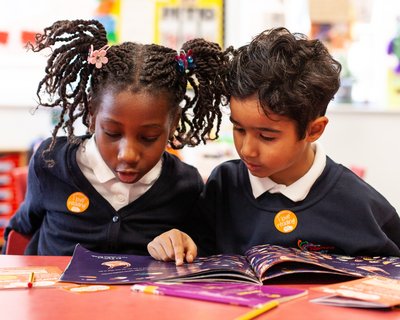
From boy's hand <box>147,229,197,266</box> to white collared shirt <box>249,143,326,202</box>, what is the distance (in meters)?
0.23

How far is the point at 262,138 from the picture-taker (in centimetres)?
123

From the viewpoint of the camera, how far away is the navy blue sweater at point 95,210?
1.32 metres

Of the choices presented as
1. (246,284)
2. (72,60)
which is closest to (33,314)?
(246,284)

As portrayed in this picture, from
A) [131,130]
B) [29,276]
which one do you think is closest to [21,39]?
[131,130]

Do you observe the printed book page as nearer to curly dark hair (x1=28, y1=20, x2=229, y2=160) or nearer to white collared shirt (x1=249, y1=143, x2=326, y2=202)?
white collared shirt (x1=249, y1=143, x2=326, y2=202)

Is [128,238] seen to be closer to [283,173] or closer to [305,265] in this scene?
[283,173]

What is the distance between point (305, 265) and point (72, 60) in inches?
24.0

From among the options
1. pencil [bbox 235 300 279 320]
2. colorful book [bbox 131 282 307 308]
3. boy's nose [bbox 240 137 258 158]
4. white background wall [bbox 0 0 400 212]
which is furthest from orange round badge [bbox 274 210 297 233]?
white background wall [bbox 0 0 400 212]

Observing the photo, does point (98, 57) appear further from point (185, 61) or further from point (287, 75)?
point (287, 75)

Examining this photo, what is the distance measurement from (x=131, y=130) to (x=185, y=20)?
2737 mm

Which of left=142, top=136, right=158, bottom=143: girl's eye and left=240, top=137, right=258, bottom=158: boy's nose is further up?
left=142, top=136, right=158, bottom=143: girl's eye

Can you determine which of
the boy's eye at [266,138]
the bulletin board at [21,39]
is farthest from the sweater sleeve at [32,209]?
the bulletin board at [21,39]

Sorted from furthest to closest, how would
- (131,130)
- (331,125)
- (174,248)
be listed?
(331,125), (131,130), (174,248)

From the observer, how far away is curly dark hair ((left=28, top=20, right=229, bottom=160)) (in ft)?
4.16
